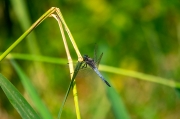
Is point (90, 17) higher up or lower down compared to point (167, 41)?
higher up

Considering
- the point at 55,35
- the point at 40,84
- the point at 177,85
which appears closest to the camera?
the point at 177,85

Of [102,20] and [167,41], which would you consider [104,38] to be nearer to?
[102,20]

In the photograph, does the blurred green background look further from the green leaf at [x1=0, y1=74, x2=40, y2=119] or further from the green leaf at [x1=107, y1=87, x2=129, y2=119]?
the green leaf at [x1=0, y1=74, x2=40, y2=119]

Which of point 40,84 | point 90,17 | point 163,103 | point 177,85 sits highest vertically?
point 90,17

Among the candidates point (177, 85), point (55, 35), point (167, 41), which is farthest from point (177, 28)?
point (177, 85)

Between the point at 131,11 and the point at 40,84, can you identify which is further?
the point at 131,11

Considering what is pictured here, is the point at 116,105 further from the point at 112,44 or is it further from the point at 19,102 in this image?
the point at 112,44
